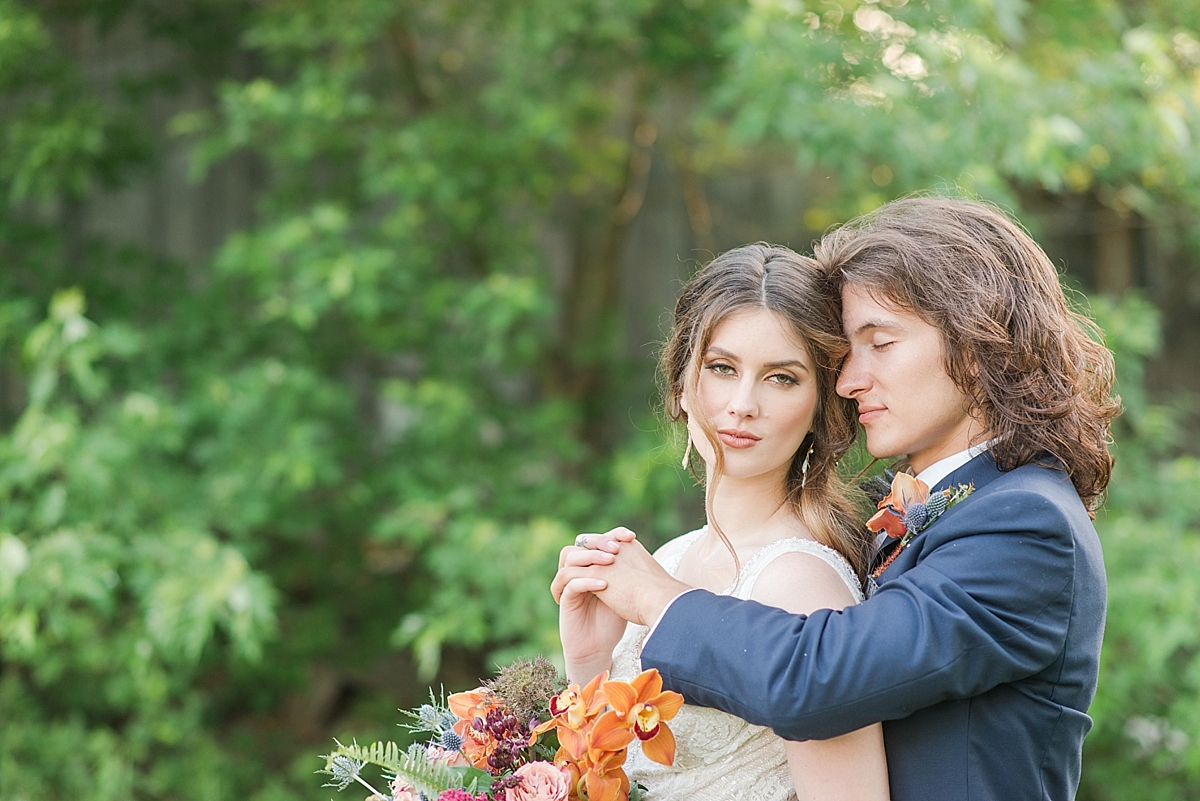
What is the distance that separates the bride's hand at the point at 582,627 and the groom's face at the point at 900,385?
53cm

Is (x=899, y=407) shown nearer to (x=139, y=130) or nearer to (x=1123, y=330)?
(x=1123, y=330)

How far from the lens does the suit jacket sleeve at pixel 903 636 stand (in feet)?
4.69

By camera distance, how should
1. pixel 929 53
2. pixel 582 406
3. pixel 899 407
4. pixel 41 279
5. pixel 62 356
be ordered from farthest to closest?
pixel 582 406 → pixel 41 279 → pixel 62 356 → pixel 929 53 → pixel 899 407

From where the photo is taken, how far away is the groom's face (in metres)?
1.73

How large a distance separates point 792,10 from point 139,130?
2962mm

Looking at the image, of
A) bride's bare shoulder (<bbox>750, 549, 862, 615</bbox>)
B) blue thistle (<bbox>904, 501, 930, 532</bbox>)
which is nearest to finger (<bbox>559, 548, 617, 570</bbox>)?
bride's bare shoulder (<bbox>750, 549, 862, 615</bbox>)

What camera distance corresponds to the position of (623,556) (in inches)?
69.4

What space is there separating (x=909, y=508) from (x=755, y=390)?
0.31m

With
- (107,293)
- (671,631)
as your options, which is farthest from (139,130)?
(671,631)

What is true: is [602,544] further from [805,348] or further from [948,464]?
[948,464]

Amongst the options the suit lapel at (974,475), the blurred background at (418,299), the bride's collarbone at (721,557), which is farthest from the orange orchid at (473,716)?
the blurred background at (418,299)

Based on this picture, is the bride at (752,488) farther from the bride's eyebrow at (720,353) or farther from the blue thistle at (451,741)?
the blue thistle at (451,741)

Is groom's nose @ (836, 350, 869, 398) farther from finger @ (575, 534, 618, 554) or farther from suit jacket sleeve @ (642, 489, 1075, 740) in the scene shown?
finger @ (575, 534, 618, 554)

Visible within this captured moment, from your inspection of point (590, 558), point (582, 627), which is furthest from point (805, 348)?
point (582, 627)
